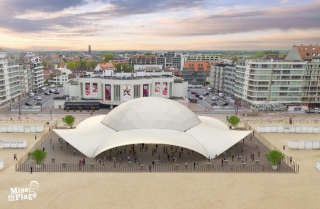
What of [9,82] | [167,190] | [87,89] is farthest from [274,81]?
[9,82]

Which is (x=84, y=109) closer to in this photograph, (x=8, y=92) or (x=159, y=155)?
(x=8, y=92)

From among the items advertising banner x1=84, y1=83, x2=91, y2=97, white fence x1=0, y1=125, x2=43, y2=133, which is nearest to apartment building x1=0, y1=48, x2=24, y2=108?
advertising banner x1=84, y1=83, x2=91, y2=97

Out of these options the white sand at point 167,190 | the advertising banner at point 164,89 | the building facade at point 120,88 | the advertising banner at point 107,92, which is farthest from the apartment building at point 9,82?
the white sand at point 167,190

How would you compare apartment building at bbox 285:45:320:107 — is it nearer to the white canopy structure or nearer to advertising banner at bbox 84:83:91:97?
the white canopy structure

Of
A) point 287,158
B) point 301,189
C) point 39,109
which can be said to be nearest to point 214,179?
point 301,189

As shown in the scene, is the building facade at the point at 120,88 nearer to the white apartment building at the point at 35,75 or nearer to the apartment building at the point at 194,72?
the white apartment building at the point at 35,75

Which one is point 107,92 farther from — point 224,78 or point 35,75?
point 224,78
